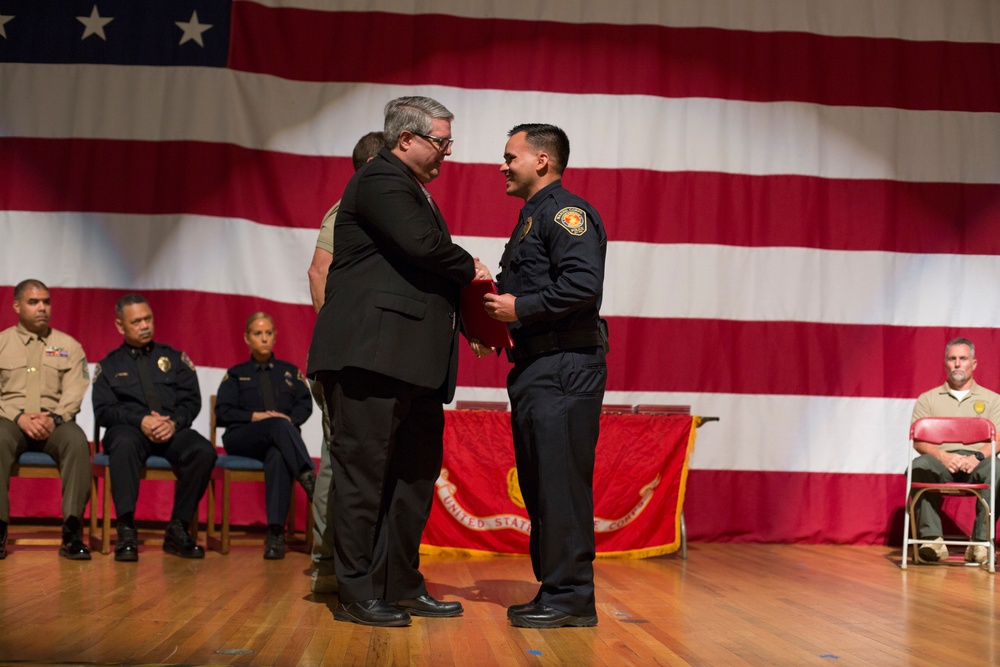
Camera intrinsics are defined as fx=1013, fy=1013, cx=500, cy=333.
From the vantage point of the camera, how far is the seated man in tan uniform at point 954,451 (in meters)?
5.18

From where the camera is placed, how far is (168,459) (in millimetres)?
4824

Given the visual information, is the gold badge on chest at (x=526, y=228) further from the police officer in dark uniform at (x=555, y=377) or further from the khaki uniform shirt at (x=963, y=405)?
the khaki uniform shirt at (x=963, y=405)

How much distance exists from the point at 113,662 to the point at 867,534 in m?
4.58

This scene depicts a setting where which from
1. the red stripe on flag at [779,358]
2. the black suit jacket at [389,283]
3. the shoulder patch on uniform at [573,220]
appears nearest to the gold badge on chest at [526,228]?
the shoulder patch on uniform at [573,220]

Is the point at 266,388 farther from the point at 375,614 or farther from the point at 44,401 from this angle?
the point at 375,614

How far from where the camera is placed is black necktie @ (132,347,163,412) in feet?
16.2

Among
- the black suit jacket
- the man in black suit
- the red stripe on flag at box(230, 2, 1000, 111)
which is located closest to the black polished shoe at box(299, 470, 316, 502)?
the man in black suit

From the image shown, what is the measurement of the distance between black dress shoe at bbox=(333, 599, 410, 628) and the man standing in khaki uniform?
1.94 m

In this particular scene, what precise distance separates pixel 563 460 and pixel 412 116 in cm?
116

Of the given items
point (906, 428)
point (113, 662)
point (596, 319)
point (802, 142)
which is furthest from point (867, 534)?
point (113, 662)

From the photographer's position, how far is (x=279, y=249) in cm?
569

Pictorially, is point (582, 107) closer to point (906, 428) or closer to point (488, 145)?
point (488, 145)

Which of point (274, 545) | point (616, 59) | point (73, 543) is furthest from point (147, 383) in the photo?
point (616, 59)

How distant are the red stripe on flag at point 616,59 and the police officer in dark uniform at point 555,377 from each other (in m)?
2.75
